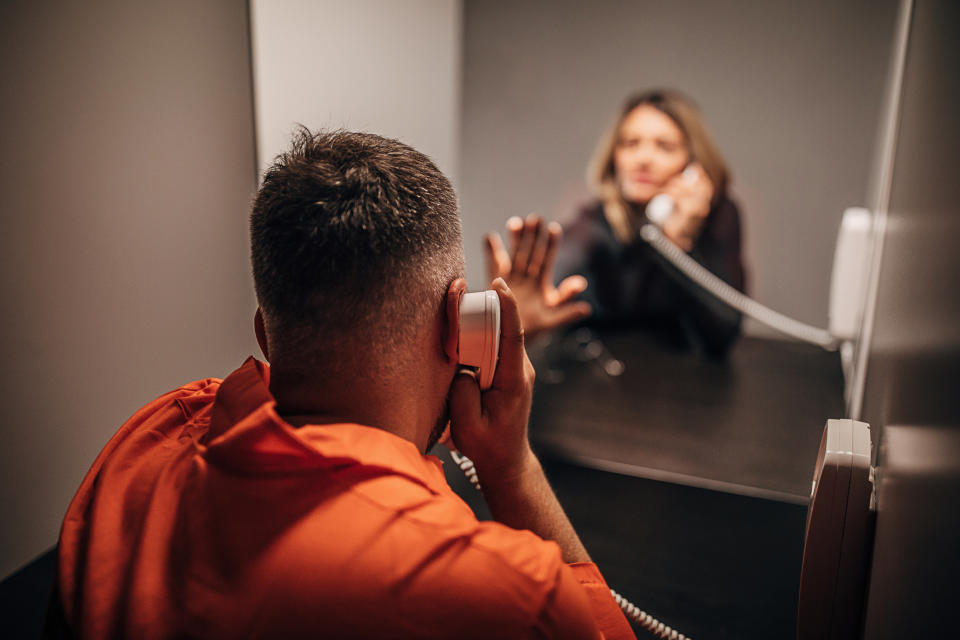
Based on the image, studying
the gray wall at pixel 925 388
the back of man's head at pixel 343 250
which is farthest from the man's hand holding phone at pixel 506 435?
the gray wall at pixel 925 388

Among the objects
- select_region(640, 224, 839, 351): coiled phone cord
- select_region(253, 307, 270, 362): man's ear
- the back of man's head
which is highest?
the back of man's head

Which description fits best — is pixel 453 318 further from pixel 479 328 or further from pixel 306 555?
pixel 306 555

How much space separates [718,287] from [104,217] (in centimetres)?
302

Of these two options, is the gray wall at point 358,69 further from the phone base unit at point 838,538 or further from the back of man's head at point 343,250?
the phone base unit at point 838,538

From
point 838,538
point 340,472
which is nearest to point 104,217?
point 340,472

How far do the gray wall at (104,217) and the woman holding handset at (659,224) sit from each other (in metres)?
2.16

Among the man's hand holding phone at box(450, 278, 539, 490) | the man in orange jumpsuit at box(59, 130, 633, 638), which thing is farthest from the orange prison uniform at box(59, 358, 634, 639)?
the man's hand holding phone at box(450, 278, 539, 490)

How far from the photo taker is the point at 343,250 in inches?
30.7

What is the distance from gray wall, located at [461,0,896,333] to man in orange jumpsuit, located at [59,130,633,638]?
119 inches

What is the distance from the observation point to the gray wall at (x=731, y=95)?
3319mm

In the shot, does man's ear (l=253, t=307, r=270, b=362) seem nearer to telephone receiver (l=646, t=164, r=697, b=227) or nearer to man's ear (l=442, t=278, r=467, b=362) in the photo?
man's ear (l=442, t=278, r=467, b=362)

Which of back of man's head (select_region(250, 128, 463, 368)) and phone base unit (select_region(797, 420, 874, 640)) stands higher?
back of man's head (select_region(250, 128, 463, 368))

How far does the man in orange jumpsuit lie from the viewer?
632 millimetres

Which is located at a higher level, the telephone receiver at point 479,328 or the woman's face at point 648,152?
the woman's face at point 648,152
